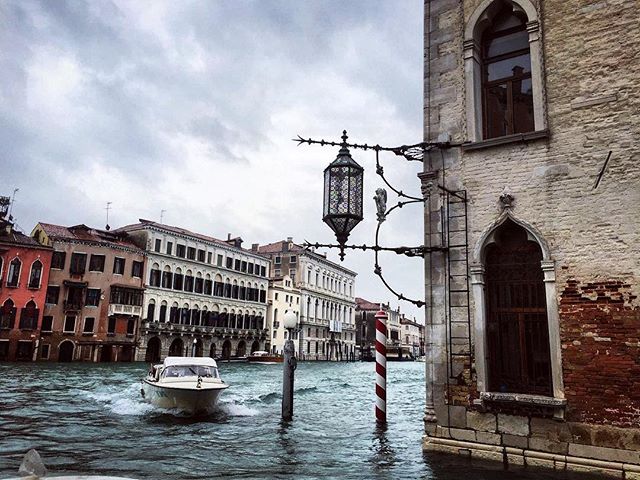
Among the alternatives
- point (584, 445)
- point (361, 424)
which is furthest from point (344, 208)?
point (361, 424)

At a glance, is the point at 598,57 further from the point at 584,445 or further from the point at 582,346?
the point at 584,445

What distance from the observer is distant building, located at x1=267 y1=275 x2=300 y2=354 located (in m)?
58.7

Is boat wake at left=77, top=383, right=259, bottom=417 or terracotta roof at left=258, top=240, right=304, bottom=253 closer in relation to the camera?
boat wake at left=77, top=383, right=259, bottom=417

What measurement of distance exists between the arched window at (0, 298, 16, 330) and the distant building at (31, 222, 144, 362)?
2.18 m

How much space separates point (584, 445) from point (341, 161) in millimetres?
5033

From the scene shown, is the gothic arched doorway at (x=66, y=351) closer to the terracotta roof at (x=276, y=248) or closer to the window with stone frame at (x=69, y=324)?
the window with stone frame at (x=69, y=324)

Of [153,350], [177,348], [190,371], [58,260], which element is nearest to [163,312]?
[153,350]

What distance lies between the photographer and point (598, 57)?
7.00m

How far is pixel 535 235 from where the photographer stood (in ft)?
22.9

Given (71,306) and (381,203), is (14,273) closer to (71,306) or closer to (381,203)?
(71,306)

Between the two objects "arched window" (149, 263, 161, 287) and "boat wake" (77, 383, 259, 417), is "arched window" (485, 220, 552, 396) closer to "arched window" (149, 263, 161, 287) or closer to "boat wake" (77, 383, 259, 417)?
"boat wake" (77, 383, 259, 417)

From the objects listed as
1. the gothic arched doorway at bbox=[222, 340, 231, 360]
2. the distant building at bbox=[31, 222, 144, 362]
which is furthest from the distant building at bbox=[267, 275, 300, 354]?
the distant building at bbox=[31, 222, 144, 362]

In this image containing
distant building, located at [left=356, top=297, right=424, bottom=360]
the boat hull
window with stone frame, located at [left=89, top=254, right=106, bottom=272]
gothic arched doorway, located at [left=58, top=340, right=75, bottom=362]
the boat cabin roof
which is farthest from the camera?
distant building, located at [left=356, top=297, right=424, bottom=360]

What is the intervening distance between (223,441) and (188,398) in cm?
385
